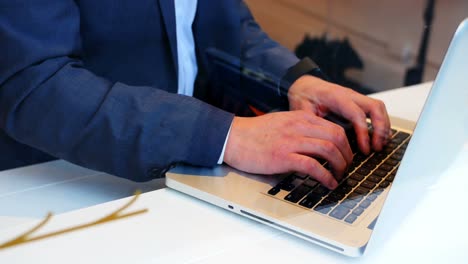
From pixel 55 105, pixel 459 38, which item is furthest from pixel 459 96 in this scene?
pixel 55 105

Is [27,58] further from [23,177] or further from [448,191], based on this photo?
[448,191]

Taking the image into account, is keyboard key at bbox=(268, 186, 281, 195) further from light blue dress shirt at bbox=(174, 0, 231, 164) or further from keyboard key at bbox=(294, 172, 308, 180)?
light blue dress shirt at bbox=(174, 0, 231, 164)

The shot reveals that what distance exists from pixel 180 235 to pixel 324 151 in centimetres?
22

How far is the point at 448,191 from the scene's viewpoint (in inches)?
31.2

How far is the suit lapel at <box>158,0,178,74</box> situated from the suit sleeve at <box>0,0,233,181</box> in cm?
19

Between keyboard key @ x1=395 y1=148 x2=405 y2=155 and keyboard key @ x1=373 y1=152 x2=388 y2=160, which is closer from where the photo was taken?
keyboard key @ x1=395 y1=148 x2=405 y2=155

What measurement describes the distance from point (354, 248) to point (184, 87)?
0.48m

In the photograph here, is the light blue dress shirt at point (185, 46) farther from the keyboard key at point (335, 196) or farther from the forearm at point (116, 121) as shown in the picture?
the keyboard key at point (335, 196)

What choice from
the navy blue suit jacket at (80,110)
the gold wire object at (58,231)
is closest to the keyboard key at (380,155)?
the navy blue suit jacket at (80,110)

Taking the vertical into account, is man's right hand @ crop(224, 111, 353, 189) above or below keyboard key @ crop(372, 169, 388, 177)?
Answer: above

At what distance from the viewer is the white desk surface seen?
2.07 ft

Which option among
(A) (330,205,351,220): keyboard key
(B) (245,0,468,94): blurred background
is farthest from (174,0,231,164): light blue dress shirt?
(A) (330,205,351,220): keyboard key

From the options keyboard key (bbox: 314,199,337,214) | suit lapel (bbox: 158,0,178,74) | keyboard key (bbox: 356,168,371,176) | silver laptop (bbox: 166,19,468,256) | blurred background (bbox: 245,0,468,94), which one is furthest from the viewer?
blurred background (bbox: 245,0,468,94)

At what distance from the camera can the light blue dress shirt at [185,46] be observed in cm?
95
